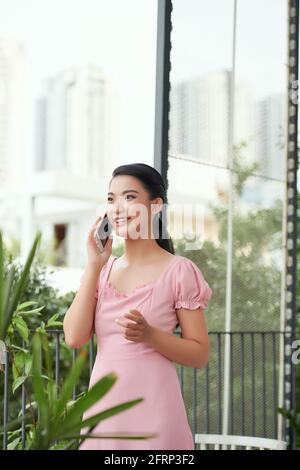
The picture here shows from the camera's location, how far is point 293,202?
417cm

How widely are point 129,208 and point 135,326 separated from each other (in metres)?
0.30

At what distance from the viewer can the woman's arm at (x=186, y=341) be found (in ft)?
5.22

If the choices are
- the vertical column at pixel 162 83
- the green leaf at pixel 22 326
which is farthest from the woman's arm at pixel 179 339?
the vertical column at pixel 162 83

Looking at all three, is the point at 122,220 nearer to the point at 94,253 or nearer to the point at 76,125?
the point at 94,253

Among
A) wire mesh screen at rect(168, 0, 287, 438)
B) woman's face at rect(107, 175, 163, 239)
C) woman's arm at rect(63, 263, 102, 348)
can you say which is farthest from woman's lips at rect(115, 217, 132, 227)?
wire mesh screen at rect(168, 0, 287, 438)

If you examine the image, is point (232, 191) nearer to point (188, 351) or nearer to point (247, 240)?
point (247, 240)

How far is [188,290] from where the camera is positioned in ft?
5.46

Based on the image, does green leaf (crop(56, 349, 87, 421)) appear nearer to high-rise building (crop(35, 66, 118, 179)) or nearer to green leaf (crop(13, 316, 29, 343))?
green leaf (crop(13, 316, 29, 343))

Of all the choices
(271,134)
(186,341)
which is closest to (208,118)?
(271,134)

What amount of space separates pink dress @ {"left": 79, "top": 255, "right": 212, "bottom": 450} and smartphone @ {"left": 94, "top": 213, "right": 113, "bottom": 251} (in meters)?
0.09

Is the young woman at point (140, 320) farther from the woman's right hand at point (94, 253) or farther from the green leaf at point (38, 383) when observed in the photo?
the green leaf at point (38, 383)

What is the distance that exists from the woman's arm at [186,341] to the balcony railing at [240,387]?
1.90 metres

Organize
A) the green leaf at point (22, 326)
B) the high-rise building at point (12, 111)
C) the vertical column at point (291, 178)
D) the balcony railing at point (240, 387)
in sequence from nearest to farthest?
the green leaf at point (22, 326)
the balcony railing at point (240, 387)
the vertical column at point (291, 178)
the high-rise building at point (12, 111)

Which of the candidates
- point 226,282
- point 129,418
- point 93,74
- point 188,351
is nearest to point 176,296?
point 188,351
